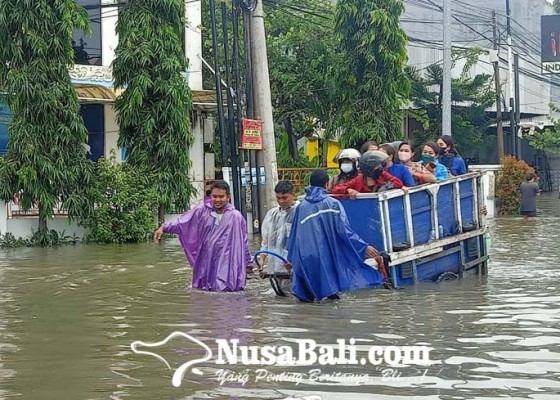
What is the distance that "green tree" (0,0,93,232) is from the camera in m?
18.8

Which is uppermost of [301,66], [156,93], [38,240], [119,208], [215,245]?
[301,66]

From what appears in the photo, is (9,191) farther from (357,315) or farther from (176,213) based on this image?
(357,315)

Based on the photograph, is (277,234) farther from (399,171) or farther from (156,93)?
(156,93)

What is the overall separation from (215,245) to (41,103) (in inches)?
387

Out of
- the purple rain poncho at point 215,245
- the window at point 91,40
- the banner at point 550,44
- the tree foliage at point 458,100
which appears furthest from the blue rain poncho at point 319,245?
the tree foliage at point 458,100

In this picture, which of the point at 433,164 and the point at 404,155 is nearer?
the point at 404,155

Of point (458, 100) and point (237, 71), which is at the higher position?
point (458, 100)

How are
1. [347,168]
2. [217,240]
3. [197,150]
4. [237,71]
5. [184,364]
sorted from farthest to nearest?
[197,150], [237,71], [347,168], [217,240], [184,364]

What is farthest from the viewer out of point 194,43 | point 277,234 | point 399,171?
point 194,43

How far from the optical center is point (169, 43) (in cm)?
2052

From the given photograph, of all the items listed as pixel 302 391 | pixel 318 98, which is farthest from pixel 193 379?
pixel 318 98

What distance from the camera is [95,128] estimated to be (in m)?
25.3

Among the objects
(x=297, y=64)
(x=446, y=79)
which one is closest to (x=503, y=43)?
(x=297, y=64)

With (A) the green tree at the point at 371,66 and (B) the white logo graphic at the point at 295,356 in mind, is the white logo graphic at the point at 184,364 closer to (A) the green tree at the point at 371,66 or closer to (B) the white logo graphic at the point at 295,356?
(B) the white logo graphic at the point at 295,356
